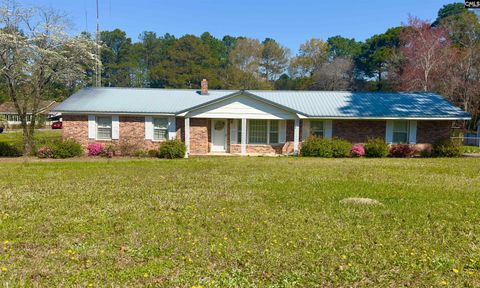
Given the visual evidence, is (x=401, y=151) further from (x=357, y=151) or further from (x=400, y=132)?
(x=357, y=151)

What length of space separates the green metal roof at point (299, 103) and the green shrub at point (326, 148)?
1640mm

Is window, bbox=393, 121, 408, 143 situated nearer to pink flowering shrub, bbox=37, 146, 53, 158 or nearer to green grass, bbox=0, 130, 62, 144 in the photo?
pink flowering shrub, bbox=37, 146, 53, 158

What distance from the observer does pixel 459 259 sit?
16.3ft

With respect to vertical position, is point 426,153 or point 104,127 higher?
point 104,127

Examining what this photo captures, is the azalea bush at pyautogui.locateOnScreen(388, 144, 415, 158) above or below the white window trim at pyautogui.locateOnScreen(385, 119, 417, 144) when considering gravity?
A: below

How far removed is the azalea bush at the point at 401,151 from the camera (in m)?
20.5

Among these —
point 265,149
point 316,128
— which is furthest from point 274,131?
point 316,128

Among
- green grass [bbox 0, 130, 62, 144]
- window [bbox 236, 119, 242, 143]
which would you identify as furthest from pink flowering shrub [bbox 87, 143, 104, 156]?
window [bbox 236, 119, 242, 143]

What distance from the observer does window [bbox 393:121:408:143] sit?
21.5 metres

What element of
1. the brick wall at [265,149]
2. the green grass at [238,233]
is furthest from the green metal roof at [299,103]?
the green grass at [238,233]

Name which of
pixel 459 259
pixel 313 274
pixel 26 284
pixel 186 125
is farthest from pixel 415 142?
pixel 26 284

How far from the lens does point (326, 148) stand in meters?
20.0

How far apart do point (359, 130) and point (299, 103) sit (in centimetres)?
414

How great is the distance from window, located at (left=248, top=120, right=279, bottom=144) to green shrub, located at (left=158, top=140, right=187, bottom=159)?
4.65 metres
